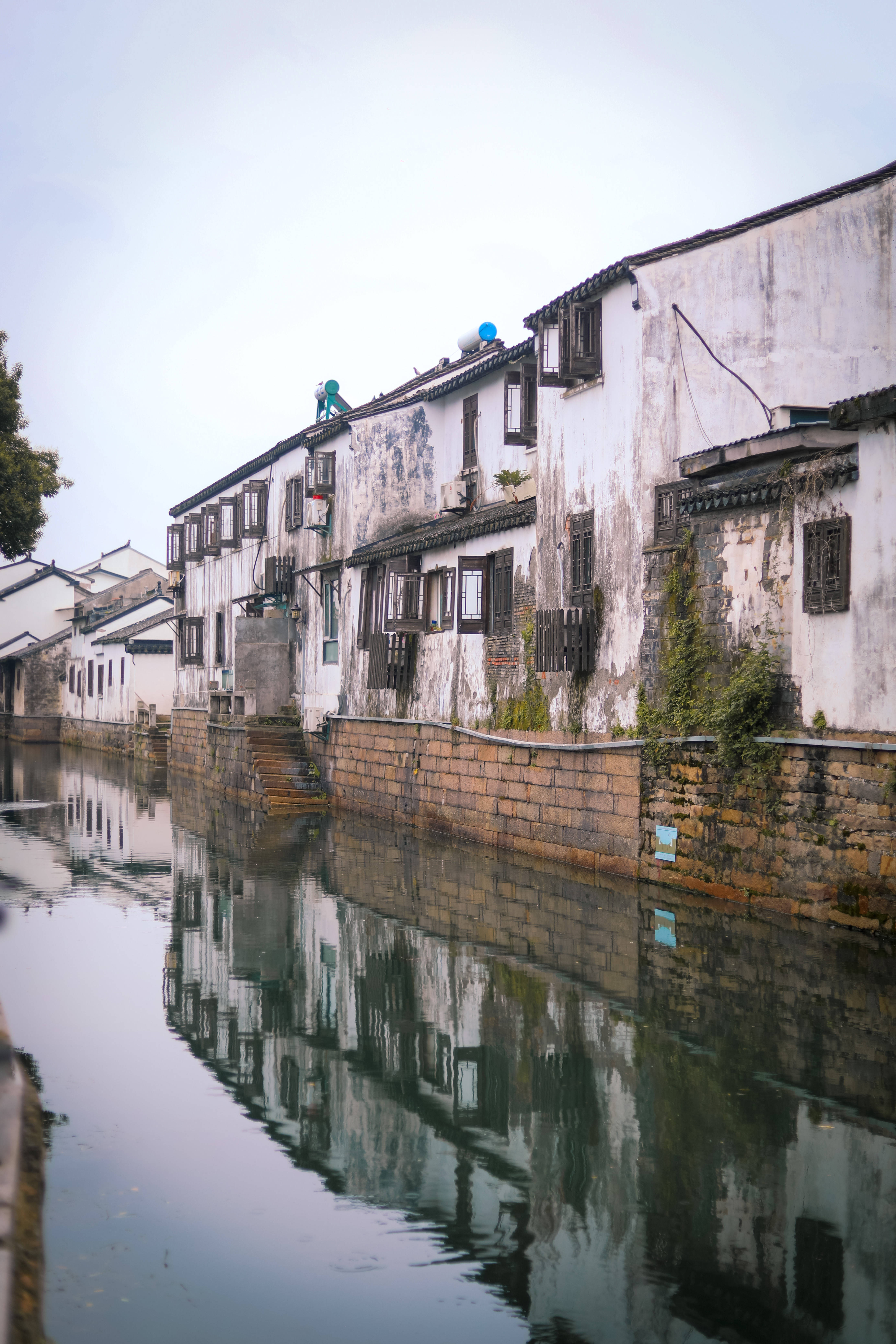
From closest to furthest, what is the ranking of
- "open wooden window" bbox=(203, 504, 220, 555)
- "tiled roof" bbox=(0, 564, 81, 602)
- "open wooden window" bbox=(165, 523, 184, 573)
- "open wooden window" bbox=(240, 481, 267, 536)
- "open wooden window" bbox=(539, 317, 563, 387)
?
"open wooden window" bbox=(539, 317, 563, 387) < "open wooden window" bbox=(240, 481, 267, 536) < "open wooden window" bbox=(203, 504, 220, 555) < "open wooden window" bbox=(165, 523, 184, 573) < "tiled roof" bbox=(0, 564, 81, 602)

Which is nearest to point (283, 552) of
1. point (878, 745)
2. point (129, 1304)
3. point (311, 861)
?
point (311, 861)

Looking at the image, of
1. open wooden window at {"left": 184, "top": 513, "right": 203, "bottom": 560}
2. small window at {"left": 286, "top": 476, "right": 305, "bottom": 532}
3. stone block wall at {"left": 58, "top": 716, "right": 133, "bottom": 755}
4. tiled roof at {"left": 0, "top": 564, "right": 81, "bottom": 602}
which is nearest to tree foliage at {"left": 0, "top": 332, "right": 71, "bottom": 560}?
small window at {"left": 286, "top": 476, "right": 305, "bottom": 532}

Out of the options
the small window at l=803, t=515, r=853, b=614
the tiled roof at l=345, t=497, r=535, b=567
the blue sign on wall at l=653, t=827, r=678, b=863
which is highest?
the tiled roof at l=345, t=497, r=535, b=567

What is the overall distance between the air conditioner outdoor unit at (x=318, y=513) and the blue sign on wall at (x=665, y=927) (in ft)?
49.4

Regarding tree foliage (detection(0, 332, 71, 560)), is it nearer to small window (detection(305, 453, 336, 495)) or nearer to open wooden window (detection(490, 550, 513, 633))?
small window (detection(305, 453, 336, 495))

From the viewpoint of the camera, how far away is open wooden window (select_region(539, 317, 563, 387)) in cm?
1612

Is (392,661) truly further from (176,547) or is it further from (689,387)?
(176,547)

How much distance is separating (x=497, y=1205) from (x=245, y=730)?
21.3 metres

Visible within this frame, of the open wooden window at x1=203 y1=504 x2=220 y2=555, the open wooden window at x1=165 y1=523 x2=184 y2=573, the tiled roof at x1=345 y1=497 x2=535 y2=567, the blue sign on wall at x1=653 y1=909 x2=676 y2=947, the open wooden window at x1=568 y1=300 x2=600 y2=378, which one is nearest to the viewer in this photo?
the blue sign on wall at x1=653 y1=909 x2=676 y2=947

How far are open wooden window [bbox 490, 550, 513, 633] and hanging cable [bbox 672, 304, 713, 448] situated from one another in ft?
14.6

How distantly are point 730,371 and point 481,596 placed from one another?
5.73m

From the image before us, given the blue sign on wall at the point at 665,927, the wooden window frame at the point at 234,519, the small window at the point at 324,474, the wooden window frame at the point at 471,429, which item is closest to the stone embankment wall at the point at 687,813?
the blue sign on wall at the point at 665,927

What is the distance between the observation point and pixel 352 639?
24188mm

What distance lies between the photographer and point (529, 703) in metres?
17.1
